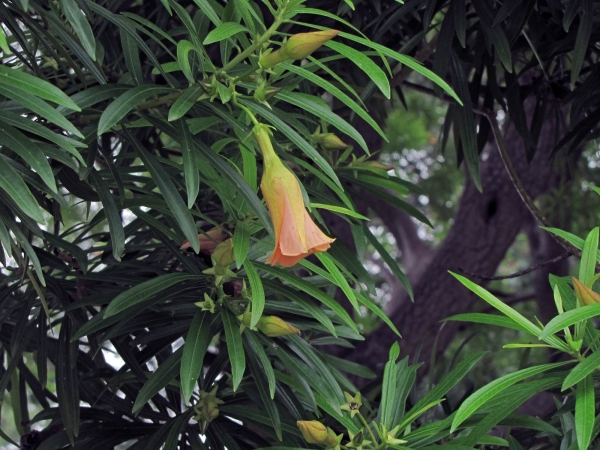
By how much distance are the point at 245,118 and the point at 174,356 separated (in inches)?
11.8

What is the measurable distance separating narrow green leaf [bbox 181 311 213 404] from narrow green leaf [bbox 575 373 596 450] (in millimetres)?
357

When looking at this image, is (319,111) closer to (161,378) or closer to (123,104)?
(123,104)

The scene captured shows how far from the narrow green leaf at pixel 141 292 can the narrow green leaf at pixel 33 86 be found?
10.2 inches

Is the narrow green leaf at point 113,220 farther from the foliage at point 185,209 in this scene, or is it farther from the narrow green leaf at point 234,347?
the narrow green leaf at point 234,347

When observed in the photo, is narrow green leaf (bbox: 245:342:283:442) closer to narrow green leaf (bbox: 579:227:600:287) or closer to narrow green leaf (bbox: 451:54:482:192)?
narrow green leaf (bbox: 579:227:600:287)

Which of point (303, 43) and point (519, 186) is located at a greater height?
point (303, 43)

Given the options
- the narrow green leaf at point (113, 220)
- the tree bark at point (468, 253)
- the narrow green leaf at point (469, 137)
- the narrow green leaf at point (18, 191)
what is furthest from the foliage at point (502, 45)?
the tree bark at point (468, 253)

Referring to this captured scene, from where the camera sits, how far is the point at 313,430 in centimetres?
75

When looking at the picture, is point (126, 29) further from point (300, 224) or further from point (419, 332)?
point (419, 332)

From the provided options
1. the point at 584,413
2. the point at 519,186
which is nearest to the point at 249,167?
the point at 584,413

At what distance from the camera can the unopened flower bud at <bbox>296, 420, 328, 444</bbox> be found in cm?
75

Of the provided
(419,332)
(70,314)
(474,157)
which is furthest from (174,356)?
(419,332)

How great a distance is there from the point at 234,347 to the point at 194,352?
0.05 m

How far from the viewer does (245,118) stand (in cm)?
80
